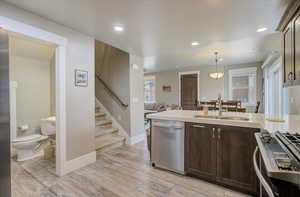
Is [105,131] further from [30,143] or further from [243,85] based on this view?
[243,85]

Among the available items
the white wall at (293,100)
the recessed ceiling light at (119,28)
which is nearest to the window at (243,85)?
the white wall at (293,100)

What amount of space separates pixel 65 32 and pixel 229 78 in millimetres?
6425

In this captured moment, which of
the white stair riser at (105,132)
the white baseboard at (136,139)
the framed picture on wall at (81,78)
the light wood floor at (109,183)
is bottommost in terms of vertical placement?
the light wood floor at (109,183)

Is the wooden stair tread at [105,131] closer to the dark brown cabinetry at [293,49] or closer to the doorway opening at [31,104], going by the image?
the doorway opening at [31,104]

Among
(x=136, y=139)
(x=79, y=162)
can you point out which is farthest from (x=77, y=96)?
(x=136, y=139)

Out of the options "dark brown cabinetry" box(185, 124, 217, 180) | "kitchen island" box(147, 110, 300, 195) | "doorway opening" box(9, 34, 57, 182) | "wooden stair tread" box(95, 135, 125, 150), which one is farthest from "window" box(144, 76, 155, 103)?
"dark brown cabinetry" box(185, 124, 217, 180)

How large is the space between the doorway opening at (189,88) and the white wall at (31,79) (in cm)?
572

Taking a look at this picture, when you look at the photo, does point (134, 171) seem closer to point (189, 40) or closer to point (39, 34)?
point (39, 34)

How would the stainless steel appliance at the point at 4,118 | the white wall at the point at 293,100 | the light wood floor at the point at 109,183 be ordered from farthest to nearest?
1. the white wall at the point at 293,100
2. the light wood floor at the point at 109,183
3. the stainless steel appliance at the point at 4,118

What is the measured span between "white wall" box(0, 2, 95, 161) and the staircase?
0.60m

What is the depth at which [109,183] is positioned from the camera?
7.04 feet

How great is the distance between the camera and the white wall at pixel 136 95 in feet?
13.0

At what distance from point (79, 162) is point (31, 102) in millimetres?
2126

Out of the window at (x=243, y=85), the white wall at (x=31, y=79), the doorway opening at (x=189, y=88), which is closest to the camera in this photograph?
the white wall at (x=31, y=79)
